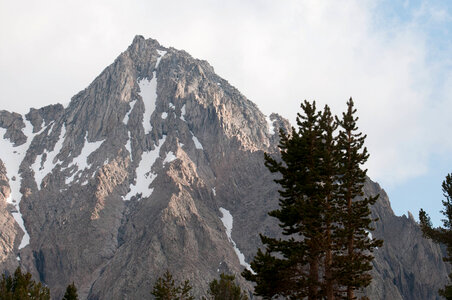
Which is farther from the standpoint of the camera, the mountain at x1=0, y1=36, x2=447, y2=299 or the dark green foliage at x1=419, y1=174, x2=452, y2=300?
the mountain at x1=0, y1=36, x2=447, y2=299

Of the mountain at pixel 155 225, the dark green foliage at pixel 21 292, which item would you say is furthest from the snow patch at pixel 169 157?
the dark green foliage at pixel 21 292

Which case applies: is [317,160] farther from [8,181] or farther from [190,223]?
[8,181]

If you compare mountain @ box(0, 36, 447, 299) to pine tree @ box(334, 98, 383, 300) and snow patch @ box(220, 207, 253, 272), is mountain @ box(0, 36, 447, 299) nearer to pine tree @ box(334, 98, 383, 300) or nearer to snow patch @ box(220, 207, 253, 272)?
snow patch @ box(220, 207, 253, 272)

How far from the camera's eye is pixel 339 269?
97.1 ft

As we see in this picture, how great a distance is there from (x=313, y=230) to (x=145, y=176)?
164 m

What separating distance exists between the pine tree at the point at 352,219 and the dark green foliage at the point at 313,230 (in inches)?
2.3

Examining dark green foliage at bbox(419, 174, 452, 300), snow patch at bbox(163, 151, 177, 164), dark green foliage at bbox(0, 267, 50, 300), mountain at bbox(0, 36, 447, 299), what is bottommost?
dark green foliage at bbox(0, 267, 50, 300)

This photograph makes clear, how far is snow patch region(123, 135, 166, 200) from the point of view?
182m

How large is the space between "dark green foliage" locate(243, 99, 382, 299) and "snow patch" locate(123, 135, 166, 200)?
150322mm

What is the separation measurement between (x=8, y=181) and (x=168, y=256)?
273 ft

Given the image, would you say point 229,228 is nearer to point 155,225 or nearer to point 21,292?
point 155,225

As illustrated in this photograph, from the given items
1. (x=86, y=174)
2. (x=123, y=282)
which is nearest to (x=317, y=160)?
(x=123, y=282)

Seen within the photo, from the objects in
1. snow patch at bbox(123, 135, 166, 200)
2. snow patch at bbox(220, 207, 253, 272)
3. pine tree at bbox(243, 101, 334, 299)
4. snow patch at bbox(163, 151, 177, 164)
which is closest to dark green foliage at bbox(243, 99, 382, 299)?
pine tree at bbox(243, 101, 334, 299)

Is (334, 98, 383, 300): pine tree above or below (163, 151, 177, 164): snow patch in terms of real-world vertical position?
below
